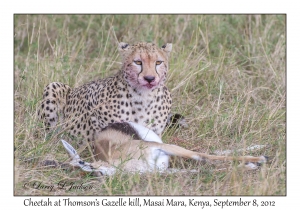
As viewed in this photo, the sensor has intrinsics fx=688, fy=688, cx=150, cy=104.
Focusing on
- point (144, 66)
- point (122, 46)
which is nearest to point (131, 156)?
point (144, 66)

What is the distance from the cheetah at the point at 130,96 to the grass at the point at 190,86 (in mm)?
332

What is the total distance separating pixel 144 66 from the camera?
5.45 meters

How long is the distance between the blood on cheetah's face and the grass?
25.7 inches

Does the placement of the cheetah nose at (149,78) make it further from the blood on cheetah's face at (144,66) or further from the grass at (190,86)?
the grass at (190,86)

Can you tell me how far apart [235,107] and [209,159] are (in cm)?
115

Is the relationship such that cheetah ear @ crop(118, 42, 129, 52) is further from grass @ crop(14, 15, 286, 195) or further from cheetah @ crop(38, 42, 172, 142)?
grass @ crop(14, 15, 286, 195)

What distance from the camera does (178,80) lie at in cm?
681

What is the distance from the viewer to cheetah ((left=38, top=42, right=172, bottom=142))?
217 inches

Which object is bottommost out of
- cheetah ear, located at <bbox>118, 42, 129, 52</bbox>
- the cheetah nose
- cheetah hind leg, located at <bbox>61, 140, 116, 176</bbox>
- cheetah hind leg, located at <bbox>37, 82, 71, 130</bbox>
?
cheetah hind leg, located at <bbox>61, 140, 116, 176</bbox>

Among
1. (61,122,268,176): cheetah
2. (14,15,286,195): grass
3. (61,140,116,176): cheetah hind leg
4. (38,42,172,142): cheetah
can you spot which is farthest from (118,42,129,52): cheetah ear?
(61,140,116,176): cheetah hind leg

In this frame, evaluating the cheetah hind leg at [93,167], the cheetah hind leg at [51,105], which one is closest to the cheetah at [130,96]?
the cheetah hind leg at [51,105]

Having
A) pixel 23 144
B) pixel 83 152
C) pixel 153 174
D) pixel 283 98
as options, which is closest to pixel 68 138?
pixel 83 152

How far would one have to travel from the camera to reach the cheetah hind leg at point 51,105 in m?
6.43

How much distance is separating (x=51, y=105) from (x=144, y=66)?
54.2 inches
